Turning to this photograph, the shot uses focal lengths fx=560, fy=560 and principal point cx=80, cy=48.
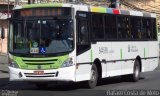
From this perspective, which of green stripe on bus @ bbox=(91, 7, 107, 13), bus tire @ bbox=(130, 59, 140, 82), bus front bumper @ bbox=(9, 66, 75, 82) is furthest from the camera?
bus tire @ bbox=(130, 59, 140, 82)

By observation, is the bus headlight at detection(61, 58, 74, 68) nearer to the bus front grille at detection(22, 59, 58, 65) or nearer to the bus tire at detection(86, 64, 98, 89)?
the bus front grille at detection(22, 59, 58, 65)

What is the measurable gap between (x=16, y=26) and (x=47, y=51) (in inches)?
61.9

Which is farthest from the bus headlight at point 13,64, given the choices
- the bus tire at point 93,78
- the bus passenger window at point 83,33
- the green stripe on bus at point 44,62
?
the bus tire at point 93,78

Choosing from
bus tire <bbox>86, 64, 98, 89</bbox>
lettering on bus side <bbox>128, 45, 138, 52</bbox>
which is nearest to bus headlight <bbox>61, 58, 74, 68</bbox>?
bus tire <bbox>86, 64, 98, 89</bbox>

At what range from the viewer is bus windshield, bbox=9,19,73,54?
1767cm

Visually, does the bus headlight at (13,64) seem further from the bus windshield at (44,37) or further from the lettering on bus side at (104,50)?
the lettering on bus side at (104,50)

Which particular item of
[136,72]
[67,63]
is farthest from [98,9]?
[136,72]

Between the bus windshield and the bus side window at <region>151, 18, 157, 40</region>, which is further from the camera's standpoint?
the bus side window at <region>151, 18, 157, 40</region>

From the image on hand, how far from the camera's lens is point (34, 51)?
17766 millimetres

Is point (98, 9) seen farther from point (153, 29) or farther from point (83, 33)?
point (153, 29)

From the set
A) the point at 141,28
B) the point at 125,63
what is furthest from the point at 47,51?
the point at 141,28

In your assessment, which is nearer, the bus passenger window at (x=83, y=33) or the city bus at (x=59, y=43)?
the city bus at (x=59, y=43)

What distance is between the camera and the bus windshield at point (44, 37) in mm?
17672

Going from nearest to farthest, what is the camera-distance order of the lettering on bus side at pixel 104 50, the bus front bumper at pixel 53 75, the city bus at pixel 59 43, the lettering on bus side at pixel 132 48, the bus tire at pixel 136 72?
the bus front bumper at pixel 53 75 → the city bus at pixel 59 43 → the lettering on bus side at pixel 104 50 → the lettering on bus side at pixel 132 48 → the bus tire at pixel 136 72
